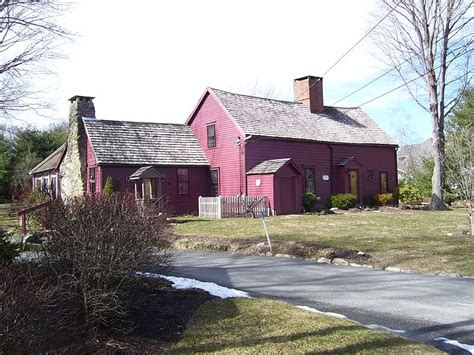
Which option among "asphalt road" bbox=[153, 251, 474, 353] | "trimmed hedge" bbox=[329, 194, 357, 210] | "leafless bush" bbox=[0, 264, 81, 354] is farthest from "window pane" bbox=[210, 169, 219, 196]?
"leafless bush" bbox=[0, 264, 81, 354]

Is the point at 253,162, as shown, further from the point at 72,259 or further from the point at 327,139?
the point at 72,259

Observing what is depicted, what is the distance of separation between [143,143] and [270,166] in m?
7.53

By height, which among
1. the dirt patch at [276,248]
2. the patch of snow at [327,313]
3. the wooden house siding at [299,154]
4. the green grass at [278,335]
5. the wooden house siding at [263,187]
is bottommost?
the patch of snow at [327,313]

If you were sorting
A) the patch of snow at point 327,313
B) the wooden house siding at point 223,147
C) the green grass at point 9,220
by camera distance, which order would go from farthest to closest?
the wooden house siding at point 223,147 < the green grass at point 9,220 < the patch of snow at point 327,313

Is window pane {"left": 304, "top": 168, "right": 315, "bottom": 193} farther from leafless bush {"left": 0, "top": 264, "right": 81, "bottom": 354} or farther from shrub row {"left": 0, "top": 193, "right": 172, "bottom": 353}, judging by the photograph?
leafless bush {"left": 0, "top": 264, "right": 81, "bottom": 354}

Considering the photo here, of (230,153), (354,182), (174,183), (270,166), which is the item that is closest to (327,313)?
(270,166)

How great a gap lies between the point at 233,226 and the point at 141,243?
540 inches

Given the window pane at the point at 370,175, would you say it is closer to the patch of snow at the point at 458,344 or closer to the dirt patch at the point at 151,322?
the dirt patch at the point at 151,322

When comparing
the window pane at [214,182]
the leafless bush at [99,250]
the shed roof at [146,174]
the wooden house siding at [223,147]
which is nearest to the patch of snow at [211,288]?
the leafless bush at [99,250]

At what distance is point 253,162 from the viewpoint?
90.0 feet

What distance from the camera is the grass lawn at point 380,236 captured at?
37.5ft

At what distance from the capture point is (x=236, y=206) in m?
25.7

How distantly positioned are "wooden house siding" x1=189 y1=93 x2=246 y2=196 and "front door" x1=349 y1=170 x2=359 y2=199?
881 cm

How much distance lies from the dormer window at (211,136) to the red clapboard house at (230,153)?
0.06 metres
